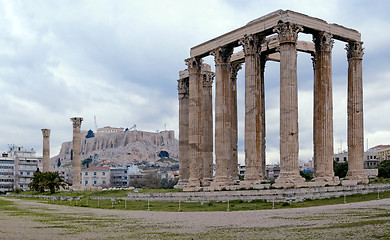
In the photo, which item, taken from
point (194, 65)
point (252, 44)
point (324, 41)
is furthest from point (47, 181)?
point (324, 41)

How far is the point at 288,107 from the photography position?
142 ft

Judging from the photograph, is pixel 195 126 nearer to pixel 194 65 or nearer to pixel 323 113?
pixel 194 65

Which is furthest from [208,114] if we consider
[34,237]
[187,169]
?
[34,237]

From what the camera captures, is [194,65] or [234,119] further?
[234,119]

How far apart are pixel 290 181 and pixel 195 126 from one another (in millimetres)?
17444

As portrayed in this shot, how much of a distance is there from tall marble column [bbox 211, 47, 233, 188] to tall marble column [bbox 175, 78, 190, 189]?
11.8 metres

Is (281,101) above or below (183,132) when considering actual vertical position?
above

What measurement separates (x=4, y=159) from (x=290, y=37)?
148 metres

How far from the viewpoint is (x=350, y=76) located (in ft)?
168

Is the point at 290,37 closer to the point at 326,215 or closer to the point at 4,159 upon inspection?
the point at 326,215

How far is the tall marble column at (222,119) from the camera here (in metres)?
51.7

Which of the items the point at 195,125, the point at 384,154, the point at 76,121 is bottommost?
the point at 384,154

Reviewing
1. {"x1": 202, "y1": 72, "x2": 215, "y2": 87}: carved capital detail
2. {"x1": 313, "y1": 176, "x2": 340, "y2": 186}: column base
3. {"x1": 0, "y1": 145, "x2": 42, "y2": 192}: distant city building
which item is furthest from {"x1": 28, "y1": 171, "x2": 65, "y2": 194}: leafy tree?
{"x1": 0, "y1": 145, "x2": 42, "y2": 192}: distant city building

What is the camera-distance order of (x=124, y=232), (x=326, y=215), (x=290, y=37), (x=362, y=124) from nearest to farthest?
1. (x=124, y=232)
2. (x=326, y=215)
3. (x=290, y=37)
4. (x=362, y=124)
